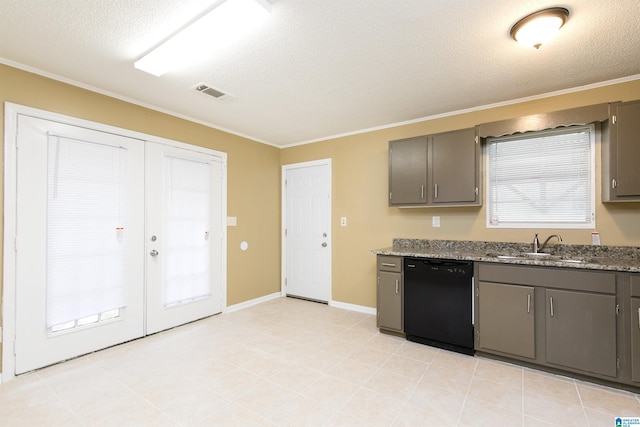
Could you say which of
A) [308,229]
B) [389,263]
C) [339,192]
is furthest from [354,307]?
[339,192]

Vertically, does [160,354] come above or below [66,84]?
below

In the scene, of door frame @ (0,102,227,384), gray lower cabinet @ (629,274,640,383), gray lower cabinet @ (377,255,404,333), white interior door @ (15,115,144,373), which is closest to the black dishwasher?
gray lower cabinet @ (377,255,404,333)

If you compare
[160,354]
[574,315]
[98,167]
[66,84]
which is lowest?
[160,354]

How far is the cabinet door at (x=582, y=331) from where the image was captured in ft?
7.24

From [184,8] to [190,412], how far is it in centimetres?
263

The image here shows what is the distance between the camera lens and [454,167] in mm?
3168

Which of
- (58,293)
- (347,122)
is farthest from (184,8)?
(58,293)

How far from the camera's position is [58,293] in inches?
101

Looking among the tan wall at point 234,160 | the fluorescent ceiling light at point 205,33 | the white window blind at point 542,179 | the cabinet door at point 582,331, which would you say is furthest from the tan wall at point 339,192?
the fluorescent ceiling light at point 205,33

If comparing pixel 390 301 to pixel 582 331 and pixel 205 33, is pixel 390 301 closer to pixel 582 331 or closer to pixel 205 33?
pixel 582 331

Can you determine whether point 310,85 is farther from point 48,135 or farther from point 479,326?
point 479,326

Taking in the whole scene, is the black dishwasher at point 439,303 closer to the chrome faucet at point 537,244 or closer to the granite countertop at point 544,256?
the granite countertop at point 544,256

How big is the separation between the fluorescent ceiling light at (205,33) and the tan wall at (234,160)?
0.94 m

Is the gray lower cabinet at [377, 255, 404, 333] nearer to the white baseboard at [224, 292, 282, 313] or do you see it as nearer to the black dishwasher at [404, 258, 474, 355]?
the black dishwasher at [404, 258, 474, 355]
